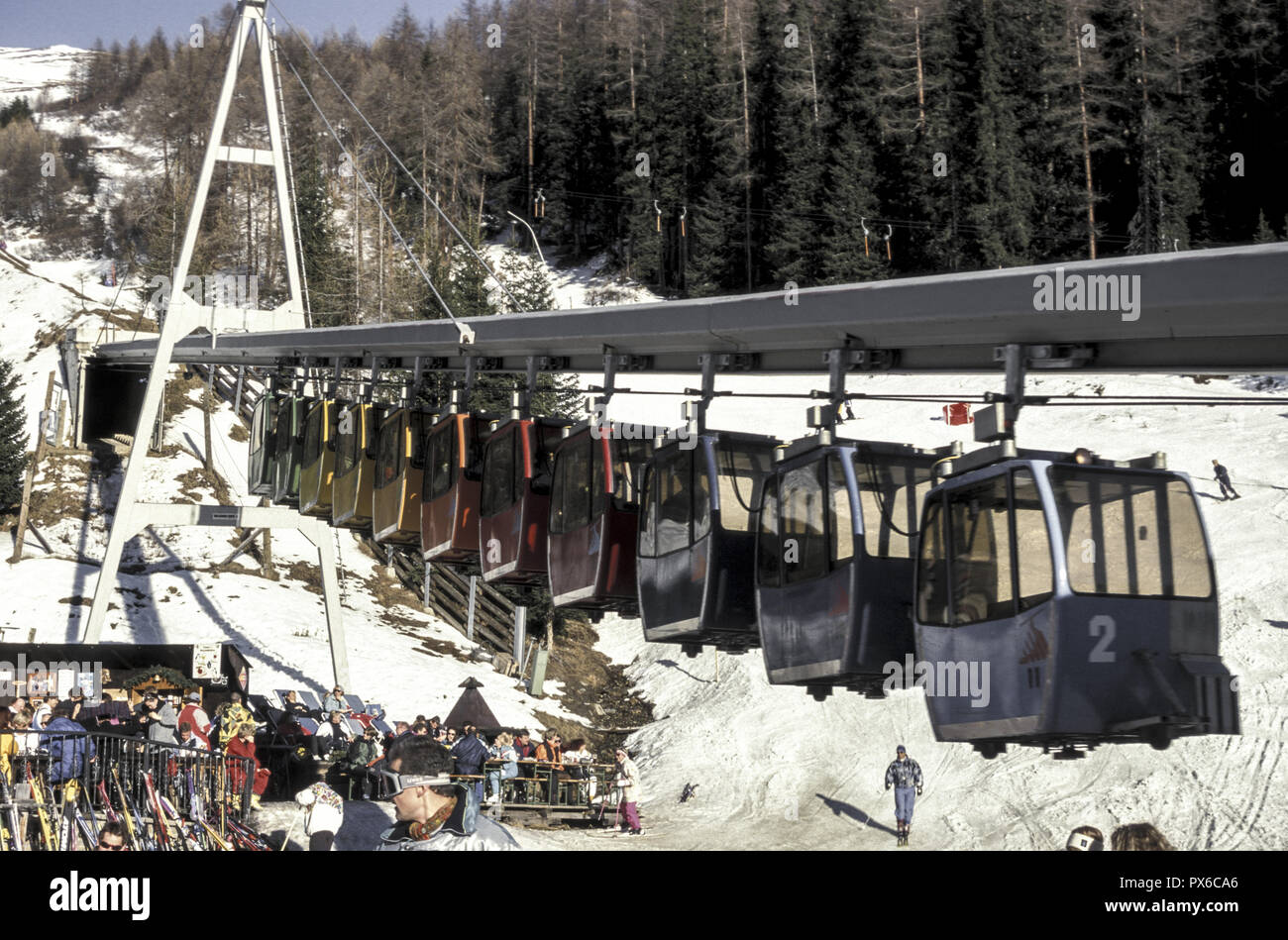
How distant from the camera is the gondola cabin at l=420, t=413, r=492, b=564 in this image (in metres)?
16.5

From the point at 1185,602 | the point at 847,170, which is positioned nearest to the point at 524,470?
the point at 1185,602

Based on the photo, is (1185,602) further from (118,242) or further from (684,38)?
(118,242)

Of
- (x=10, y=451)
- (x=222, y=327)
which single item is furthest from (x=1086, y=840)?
(x=10, y=451)

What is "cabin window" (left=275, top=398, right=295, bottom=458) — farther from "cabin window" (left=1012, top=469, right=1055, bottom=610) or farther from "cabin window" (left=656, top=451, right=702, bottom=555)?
"cabin window" (left=1012, top=469, right=1055, bottom=610)

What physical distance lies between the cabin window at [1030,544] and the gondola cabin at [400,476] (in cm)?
971

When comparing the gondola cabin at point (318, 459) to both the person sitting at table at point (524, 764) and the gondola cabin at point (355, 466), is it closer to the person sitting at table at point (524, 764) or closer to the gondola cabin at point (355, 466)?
the gondola cabin at point (355, 466)

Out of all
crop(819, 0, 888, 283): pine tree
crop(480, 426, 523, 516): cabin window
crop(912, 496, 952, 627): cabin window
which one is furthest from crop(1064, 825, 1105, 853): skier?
crop(819, 0, 888, 283): pine tree

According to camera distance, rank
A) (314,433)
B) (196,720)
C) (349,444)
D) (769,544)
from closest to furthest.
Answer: (769,544), (196,720), (349,444), (314,433)

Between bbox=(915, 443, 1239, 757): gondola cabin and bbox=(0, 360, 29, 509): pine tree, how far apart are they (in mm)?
30718

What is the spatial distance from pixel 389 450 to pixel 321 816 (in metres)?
5.48

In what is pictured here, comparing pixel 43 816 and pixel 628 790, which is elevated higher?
pixel 43 816

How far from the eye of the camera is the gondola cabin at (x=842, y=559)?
10.6 m

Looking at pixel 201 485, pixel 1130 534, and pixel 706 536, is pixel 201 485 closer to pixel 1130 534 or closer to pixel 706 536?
pixel 706 536

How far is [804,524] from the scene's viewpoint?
11.0 meters
